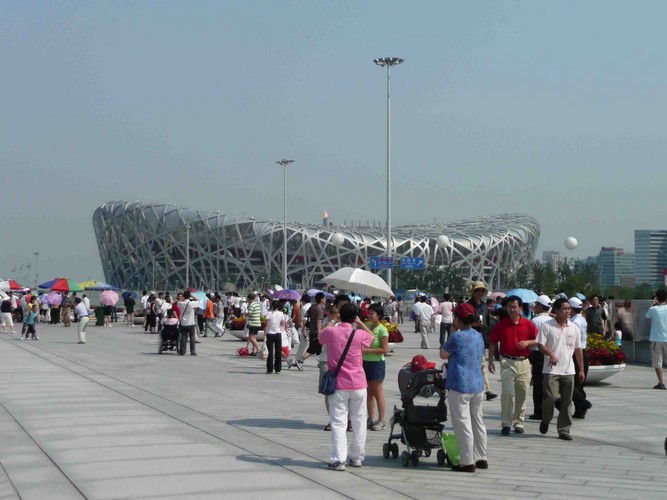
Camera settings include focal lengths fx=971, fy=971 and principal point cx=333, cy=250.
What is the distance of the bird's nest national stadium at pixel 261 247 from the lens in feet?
373

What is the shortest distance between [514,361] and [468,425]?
296cm

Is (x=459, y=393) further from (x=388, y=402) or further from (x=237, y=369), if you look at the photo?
(x=237, y=369)

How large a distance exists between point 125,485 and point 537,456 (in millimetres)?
4247

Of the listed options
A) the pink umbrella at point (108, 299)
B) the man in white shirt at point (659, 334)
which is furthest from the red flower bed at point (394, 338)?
the pink umbrella at point (108, 299)

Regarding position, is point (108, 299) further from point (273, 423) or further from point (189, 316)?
point (273, 423)

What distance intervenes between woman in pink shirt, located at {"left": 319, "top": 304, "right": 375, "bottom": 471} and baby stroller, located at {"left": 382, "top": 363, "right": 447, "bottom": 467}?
410mm

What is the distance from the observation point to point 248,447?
10008 millimetres

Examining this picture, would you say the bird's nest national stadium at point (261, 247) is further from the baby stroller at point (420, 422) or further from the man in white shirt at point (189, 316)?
the baby stroller at point (420, 422)

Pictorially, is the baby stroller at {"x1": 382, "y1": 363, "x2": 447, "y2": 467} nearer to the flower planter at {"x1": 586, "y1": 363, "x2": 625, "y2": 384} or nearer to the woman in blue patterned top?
the woman in blue patterned top

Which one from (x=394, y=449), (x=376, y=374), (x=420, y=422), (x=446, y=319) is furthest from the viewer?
(x=446, y=319)

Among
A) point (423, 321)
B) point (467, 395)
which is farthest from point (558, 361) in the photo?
point (423, 321)

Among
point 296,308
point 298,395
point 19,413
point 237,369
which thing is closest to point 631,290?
point 296,308

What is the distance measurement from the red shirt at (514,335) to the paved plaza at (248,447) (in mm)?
986

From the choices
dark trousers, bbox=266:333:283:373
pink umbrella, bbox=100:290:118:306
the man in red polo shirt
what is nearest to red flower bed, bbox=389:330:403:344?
dark trousers, bbox=266:333:283:373
